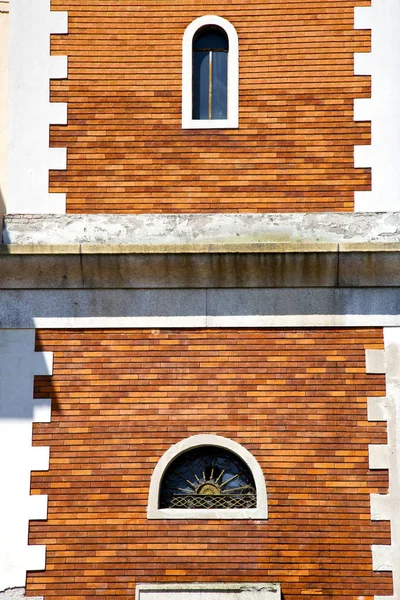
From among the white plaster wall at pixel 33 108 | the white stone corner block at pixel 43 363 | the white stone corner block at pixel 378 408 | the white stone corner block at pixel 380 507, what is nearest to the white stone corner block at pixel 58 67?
the white plaster wall at pixel 33 108

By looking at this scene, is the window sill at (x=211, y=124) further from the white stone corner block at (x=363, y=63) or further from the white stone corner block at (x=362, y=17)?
the white stone corner block at (x=362, y=17)

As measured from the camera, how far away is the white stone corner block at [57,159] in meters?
13.8

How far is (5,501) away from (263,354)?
119 inches

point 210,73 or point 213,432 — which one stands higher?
point 210,73

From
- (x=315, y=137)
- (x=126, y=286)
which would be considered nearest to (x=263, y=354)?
(x=126, y=286)

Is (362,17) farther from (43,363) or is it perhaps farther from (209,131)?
(43,363)

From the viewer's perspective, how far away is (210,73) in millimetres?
14133

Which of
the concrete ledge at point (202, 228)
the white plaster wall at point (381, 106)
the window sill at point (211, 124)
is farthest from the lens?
the window sill at point (211, 124)

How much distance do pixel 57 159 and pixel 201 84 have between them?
71.0 inches

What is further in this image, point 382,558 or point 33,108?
point 33,108

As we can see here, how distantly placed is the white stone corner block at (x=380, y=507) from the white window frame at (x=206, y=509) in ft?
3.50

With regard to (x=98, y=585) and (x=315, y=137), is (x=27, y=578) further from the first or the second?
(x=315, y=137)

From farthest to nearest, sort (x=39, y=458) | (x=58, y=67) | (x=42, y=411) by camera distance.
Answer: (x=58, y=67) < (x=42, y=411) < (x=39, y=458)

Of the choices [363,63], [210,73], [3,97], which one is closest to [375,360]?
[363,63]
